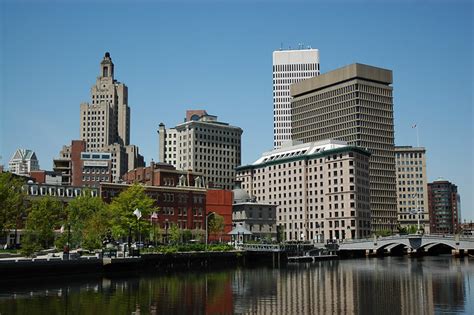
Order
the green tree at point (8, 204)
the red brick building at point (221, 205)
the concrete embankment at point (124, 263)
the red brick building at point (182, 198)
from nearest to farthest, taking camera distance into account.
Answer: the concrete embankment at point (124, 263) → the green tree at point (8, 204) → the red brick building at point (182, 198) → the red brick building at point (221, 205)

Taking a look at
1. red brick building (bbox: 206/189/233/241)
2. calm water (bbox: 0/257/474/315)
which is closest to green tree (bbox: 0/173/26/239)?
calm water (bbox: 0/257/474/315)

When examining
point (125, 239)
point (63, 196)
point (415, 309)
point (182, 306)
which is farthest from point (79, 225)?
point (415, 309)

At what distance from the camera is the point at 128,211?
12862cm

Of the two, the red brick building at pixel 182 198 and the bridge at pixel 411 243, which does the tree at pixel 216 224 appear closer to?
the red brick building at pixel 182 198

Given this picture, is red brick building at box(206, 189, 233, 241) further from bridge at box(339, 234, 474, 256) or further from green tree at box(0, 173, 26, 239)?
green tree at box(0, 173, 26, 239)

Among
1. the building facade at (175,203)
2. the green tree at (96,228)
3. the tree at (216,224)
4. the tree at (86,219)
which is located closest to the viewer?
the green tree at (96,228)

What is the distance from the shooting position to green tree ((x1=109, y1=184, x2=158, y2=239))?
12600 cm

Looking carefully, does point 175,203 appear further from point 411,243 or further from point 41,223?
point 411,243

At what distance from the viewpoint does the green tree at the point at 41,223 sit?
104 m

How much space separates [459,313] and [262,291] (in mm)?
27557

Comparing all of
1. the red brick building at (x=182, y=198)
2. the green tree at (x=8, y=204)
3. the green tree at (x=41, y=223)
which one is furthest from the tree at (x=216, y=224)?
the green tree at (x=8, y=204)

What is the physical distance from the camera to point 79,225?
120625 millimetres

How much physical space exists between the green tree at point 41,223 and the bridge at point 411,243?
94151 millimetres

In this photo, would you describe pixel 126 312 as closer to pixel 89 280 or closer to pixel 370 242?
pixel 89 280
